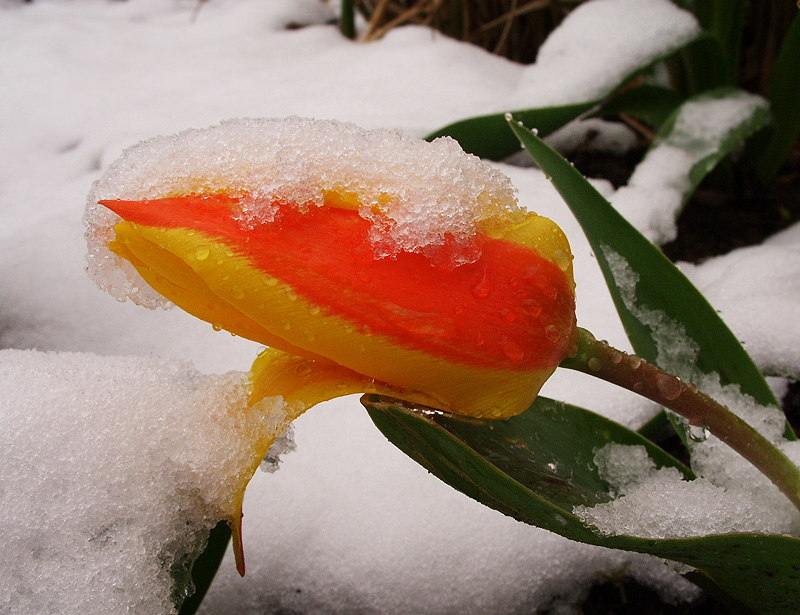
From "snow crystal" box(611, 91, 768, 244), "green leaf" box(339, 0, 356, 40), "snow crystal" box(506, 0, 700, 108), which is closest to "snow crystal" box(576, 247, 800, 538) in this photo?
"snow crystal" box(611, 91, 768, 244)

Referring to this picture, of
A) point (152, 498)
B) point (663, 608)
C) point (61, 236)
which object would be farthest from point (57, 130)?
point (663, 608)

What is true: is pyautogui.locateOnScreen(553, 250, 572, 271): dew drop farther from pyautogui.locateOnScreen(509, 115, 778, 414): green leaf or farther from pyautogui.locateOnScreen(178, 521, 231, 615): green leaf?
pyautogui.locateOnScreen(178, 521, 231, 615): green leaf

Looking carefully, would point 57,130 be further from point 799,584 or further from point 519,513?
point 799,584

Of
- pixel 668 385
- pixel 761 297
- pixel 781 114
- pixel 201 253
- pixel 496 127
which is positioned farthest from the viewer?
pixel 781 114

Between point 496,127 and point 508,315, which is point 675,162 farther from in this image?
point 508,315

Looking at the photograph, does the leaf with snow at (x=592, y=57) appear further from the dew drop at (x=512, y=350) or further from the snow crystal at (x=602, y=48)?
the dew drop at (x=512, y=350)

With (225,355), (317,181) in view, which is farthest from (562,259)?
(225,355)
